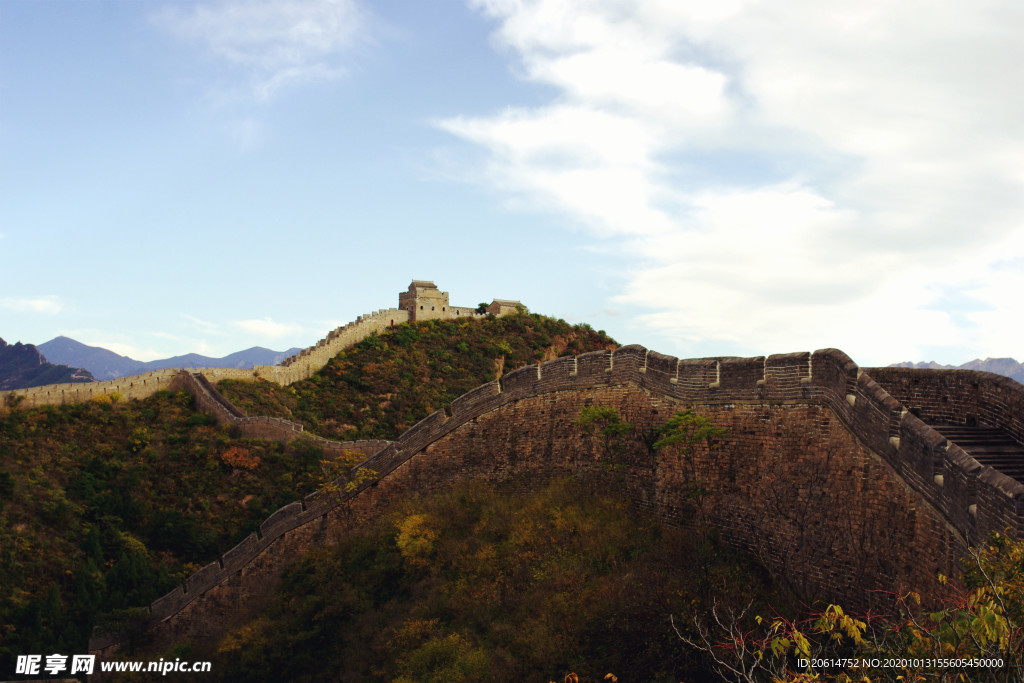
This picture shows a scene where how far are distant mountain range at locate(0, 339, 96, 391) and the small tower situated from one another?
268 ft

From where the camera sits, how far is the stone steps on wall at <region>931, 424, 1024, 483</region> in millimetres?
9945

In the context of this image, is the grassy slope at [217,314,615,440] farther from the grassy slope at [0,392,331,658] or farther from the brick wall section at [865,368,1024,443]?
the brick wall section at [865,368,1024,443]

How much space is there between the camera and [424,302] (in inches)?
2100

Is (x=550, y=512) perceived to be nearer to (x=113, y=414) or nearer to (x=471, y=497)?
(x=471, y=497)

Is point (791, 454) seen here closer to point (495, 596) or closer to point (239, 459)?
point (495, 596)

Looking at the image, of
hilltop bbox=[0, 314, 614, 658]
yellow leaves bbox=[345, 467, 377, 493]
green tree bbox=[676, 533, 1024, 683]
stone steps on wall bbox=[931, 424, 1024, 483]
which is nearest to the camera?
green tree bbox=[676, 533, 1024, 683]

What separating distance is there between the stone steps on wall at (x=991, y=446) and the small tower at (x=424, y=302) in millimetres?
43045

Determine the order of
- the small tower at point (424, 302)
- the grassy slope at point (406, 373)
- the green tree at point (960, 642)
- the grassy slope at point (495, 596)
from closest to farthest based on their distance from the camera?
the green tree at point (960, 642)
the grassy slope at point (495, 596)
the grassy slope at point (406, 373)
the small tower at point (424, 302)

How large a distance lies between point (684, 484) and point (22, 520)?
73.5 ft

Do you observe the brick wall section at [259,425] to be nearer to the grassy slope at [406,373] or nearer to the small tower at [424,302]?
the grassy slope at [406,373]

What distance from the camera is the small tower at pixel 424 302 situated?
52875 millimetres

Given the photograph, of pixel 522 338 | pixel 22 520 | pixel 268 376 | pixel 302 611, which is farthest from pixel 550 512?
pixel 522 338

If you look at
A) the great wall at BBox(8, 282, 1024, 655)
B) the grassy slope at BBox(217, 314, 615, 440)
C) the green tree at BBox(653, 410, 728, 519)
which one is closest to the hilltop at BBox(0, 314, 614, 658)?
the grassy slope at BBox(217, 314, 615, 440)

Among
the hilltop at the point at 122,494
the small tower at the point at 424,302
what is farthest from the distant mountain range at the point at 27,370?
the hilltop at the point at 122,494
